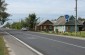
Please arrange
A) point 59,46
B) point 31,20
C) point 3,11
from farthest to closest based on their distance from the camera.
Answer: point 31,20, point 3,11, point 59,46

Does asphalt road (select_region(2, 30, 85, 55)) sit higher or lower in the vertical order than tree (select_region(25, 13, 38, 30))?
lower

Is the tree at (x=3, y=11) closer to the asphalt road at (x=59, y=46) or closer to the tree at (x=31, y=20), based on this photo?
the tree at (x=31, y=20)

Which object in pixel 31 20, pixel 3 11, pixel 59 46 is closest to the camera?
pixel 59 46

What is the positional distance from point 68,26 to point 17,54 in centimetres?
7322

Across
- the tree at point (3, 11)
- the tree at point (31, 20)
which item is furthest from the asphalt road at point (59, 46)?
the tree at point (31, 20)

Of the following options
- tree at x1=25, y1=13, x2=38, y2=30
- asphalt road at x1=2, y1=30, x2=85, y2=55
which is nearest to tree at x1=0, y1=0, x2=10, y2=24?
tree at x1=25, y1=13, x2=38, y2=30

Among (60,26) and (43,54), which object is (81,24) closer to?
(60,26)

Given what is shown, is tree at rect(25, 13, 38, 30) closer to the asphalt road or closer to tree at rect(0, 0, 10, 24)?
tree at rect(0, 0, 10, 24)

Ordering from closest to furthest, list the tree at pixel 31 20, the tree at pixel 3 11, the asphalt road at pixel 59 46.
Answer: the asphalt road at pixel 59 46, the tree at pixel 3 11, the tree at pixel 31 20

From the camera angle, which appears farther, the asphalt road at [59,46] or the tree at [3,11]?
the tree at [3,11]

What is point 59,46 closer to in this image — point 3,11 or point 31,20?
point 3,11

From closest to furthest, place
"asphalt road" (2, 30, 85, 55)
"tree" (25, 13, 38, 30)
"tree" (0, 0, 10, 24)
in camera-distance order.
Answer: "asphalt road" (2, 30, 85, 55) < "tree" (0, 0, 10, 24) < "tree" (25, 13, 38, 30)

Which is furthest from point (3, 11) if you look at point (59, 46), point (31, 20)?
point (59, 46)

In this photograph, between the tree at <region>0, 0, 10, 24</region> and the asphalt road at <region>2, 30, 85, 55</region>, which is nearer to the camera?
the asphalt road at <region>2, 30, 85, 55</region>
